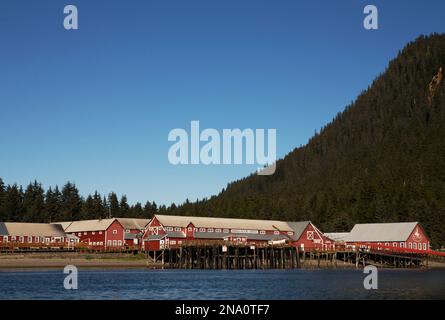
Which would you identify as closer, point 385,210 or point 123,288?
point 123,288

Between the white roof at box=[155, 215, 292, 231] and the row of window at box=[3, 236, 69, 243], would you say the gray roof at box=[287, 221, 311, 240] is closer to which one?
the white roof at box=[155, 215, 292, 231]

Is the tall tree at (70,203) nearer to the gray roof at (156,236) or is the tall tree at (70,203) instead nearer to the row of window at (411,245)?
the gray roof at (156,236)

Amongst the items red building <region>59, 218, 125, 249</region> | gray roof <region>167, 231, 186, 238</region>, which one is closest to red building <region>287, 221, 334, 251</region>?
gray roof <region>167, 231, 186, 238</region>

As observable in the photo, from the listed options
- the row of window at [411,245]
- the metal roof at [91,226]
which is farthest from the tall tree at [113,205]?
the row of window at [411,245]

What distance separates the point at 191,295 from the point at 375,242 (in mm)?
79788

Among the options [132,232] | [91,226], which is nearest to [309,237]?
[132,232]

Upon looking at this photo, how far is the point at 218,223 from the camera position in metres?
123

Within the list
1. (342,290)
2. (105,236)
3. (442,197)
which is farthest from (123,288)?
(442,197)

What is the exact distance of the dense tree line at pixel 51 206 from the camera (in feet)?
490

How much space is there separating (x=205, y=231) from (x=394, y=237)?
116 feet

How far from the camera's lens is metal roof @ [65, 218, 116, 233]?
410 feet
